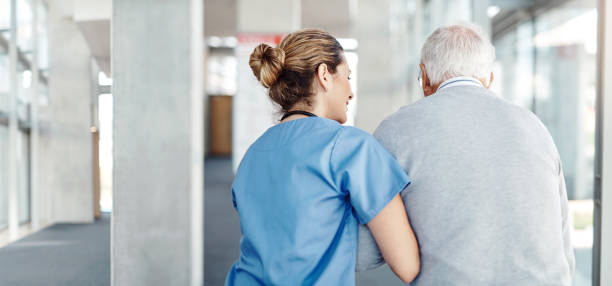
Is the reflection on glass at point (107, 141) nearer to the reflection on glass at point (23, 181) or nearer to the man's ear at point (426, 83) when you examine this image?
the reflection on glass at point (23, 181)

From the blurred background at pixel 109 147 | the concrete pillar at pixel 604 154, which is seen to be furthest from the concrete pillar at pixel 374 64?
the concrete pillar at pixel 604 154

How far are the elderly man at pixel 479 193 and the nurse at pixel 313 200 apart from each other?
7cm

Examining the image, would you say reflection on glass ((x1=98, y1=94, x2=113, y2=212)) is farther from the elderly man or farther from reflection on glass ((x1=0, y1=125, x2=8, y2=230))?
the elderly man

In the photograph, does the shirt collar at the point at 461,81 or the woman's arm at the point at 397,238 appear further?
the shirt collar at the point at 461,81

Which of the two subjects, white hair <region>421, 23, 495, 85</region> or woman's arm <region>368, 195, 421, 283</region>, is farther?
white hair <region>421, 23, 495, 85</region>

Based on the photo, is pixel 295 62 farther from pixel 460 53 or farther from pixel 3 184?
pixel 3 184

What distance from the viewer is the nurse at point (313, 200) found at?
1.04 metres

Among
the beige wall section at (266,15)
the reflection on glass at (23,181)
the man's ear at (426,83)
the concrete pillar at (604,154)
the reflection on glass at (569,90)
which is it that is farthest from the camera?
the beige wall section at (266,15)

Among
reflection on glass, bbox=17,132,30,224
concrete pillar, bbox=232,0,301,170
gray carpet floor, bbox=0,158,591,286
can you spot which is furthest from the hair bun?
concrete pillar, bbox=232,0,301,170

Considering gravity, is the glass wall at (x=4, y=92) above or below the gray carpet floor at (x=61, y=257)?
above

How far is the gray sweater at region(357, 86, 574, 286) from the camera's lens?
1.10 metres

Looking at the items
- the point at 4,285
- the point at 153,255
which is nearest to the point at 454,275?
the point at 153,255

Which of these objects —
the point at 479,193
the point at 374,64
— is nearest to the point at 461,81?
the point at 479,193

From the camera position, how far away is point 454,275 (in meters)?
1.11
